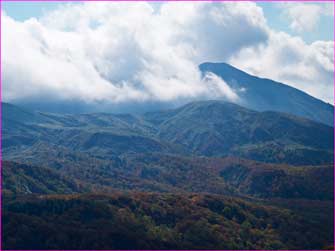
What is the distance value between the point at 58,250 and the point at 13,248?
18399 mm

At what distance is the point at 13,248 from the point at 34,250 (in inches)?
327

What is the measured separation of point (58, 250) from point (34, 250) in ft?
33.8

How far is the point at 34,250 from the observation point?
199m

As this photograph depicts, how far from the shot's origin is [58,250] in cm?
19650

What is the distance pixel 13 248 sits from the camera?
198750mm
